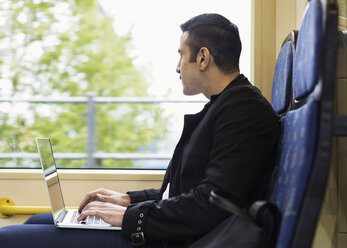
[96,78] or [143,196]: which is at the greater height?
[96,78]

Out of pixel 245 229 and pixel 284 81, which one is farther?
pixel 284 81

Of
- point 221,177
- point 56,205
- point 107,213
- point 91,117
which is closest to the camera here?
point 221,177

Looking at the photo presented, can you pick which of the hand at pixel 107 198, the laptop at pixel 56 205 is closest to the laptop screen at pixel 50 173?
the laptop at pixel 56 205

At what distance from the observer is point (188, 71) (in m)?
1.47

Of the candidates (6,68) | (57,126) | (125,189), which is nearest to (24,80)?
(6,68)

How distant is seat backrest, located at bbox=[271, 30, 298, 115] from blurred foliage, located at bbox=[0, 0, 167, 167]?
902mm

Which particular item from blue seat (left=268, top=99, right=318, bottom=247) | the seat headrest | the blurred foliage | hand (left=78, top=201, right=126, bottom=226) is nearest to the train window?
the blurred foliage

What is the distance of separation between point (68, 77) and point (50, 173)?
1726 mm

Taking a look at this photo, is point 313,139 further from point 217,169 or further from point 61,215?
point 61,215

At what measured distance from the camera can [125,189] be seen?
2.04m

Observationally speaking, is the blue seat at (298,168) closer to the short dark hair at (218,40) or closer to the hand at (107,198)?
the short dark hair at (218,40)

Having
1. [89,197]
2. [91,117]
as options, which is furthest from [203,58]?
[91,117]

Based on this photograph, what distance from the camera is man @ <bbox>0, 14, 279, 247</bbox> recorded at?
3.69 feet

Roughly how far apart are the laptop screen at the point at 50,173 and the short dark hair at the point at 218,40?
0.64 meters
